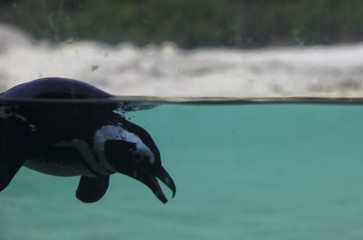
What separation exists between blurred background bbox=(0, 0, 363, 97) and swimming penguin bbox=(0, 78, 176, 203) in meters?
0.85

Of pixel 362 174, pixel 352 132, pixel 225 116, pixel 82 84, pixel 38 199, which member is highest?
pixel 352 132

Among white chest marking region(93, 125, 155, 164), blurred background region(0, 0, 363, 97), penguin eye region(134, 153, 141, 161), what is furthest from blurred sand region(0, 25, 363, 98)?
penguin eye region(134, 153, 141, 161)

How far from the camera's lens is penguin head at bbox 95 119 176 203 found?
2.23 metres

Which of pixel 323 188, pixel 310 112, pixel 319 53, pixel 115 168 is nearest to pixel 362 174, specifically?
pixel 323 188

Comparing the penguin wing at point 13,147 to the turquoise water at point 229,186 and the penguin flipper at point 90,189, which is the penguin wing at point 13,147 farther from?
the turquoise water at point 229,186

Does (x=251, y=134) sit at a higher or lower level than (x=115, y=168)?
higher

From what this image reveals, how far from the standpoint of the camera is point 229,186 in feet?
11.7

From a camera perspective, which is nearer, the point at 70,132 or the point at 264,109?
the point at 70,132

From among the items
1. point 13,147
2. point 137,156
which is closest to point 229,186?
point 137,156

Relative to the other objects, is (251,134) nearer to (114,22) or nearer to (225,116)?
(225,116)

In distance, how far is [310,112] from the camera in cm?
399

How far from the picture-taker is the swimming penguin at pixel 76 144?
225 cm

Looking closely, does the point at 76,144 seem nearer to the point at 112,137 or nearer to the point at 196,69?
the point at 112,137

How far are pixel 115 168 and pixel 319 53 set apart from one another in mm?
1825
